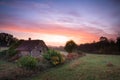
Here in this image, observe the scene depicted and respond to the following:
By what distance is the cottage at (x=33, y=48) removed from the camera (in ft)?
171

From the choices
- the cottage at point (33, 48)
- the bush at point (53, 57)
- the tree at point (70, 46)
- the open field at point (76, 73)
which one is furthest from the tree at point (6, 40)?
the open field at point (76, 73)

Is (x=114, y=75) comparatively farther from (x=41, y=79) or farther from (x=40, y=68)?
(x=40, y=68)

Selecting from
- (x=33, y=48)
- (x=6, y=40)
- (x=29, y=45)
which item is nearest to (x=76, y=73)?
(x=33, y=48)

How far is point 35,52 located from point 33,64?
22.0 metres

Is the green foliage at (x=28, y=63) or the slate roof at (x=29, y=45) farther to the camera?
the slate roof at (x=29, y=45)

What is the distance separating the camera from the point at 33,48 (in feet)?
172

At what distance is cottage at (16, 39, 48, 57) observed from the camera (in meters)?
52.1

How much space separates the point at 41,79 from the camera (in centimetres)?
2630

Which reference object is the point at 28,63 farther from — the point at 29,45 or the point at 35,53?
the point at 29,45

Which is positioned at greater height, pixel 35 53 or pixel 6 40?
pixel 6 40

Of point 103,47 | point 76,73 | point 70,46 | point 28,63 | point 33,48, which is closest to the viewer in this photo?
point 76,73

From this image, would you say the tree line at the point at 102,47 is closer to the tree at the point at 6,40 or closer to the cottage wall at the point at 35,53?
the cottage wall at the point at 35,53

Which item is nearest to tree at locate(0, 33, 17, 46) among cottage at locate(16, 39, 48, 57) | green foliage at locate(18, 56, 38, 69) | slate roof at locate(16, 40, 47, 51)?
slate roof at locate(16, 40, 47, 51)

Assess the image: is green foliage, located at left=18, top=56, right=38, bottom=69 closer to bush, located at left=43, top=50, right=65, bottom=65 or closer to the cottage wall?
bush, located at left=43, top=50, right=65, bottom=65
